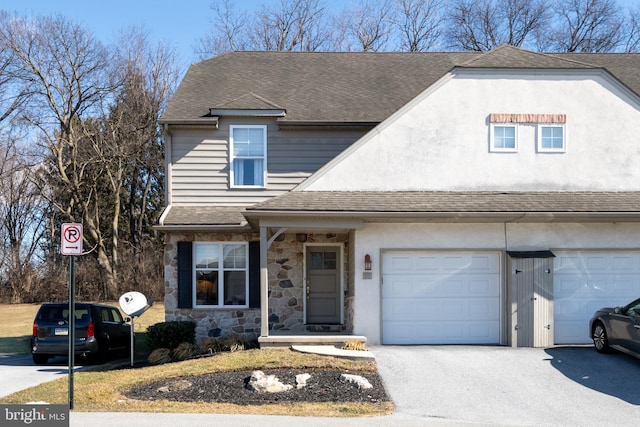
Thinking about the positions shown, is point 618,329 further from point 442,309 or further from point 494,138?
point 494,138

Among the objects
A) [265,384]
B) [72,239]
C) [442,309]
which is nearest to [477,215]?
[442,309]

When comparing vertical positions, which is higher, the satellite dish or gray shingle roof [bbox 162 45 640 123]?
gray shingle roof [bbox 162 45 640 123]

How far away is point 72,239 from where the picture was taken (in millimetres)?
9492

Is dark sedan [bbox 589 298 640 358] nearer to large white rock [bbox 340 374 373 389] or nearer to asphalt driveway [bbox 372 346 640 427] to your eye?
asphalt driveway [bbox 372 346 640 427]

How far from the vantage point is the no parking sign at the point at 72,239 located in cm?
944

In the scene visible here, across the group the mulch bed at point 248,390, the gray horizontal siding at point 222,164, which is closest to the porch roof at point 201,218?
the gray horizontal siding at point 222,164

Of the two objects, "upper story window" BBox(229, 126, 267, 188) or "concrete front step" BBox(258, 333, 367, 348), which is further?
"upper story window" BBox(229, 126, 267, 188)

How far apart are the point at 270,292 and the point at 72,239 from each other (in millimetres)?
7870

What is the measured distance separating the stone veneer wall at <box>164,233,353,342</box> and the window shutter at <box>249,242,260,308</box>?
210mm

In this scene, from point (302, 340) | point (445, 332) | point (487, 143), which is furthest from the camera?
point (487, 143)

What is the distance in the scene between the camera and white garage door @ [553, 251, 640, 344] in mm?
14430

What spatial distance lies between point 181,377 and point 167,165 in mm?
7003

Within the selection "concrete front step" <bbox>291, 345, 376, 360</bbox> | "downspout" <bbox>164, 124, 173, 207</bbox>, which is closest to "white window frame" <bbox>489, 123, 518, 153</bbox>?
"concrete front step" <bbox>291, 345, 376, 360</bbox>

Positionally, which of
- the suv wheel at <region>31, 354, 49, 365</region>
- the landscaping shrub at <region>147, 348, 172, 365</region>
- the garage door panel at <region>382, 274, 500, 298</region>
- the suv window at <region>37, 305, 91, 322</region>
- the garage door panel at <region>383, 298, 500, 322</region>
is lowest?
the suv wheel at <region>31, 354, 49, 365</region>
